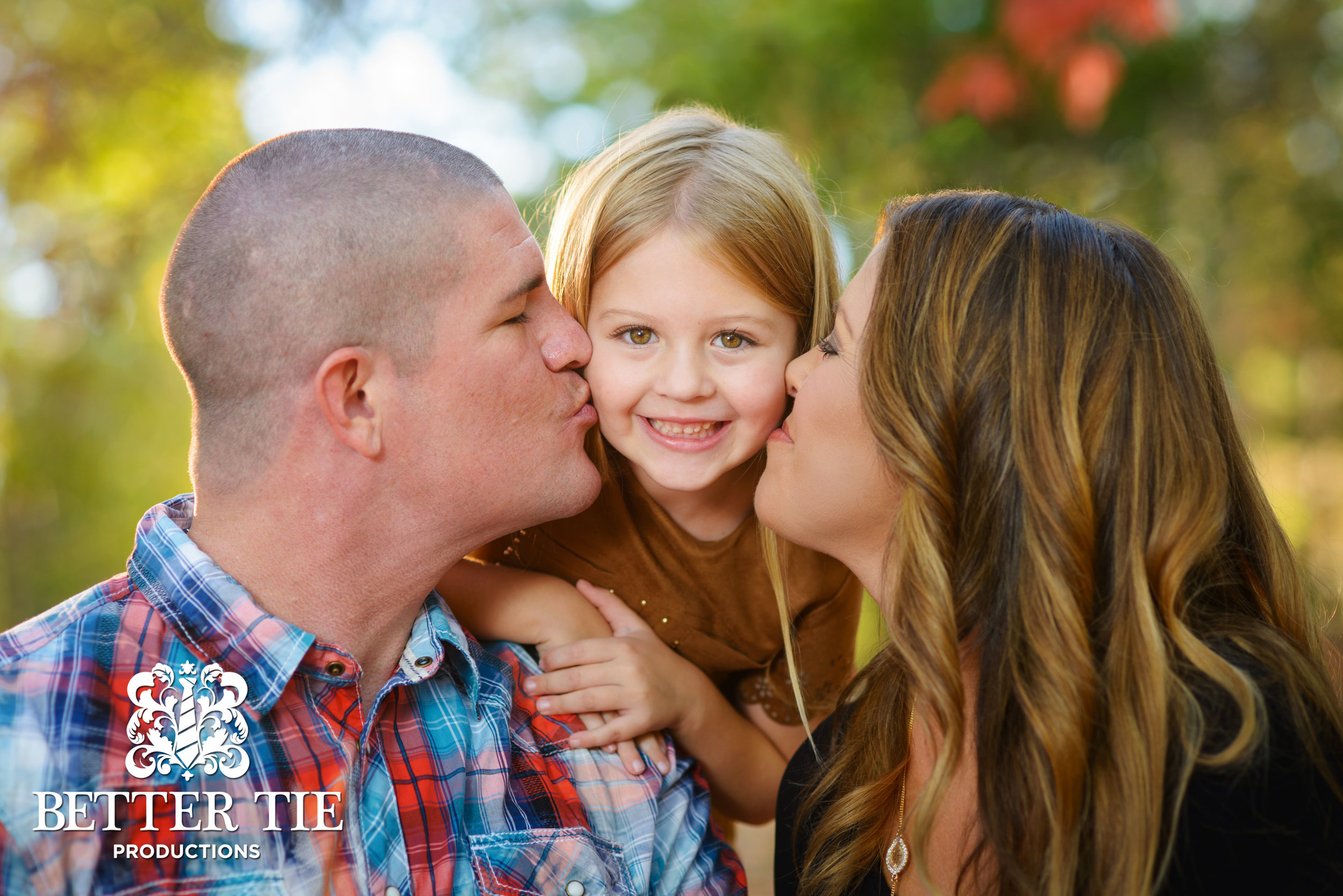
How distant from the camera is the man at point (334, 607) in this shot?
62.6 inches

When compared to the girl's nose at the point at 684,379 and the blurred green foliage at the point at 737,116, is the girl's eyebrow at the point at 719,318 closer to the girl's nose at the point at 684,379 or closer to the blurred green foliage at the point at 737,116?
the girl's nose at the point at 684,379

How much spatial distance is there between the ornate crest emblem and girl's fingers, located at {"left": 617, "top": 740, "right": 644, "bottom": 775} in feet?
2.62

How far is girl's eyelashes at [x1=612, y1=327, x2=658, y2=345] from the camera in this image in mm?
2500

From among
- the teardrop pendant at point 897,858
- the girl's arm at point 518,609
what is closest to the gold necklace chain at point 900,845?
the teardrop pendant at point 897,858

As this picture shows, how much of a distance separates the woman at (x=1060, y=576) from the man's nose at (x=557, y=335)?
20.6 inches

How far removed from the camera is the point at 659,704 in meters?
2.25

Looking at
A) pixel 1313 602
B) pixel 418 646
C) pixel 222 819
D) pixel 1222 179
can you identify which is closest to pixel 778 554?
pixel 418 646

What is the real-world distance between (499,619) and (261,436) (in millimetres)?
744

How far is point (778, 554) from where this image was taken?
265 centimetres

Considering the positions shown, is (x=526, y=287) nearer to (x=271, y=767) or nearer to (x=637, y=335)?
(x=637, y=335)

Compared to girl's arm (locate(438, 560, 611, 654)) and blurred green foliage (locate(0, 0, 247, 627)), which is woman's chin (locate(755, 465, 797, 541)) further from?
blurred green foliage (locate(0, 0, 247, 627))

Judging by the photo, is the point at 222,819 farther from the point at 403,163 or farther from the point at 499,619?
the point at 403,163

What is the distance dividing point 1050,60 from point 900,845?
3880mm

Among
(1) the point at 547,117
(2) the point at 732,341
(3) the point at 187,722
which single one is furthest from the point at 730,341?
(1) the point at 547,117
